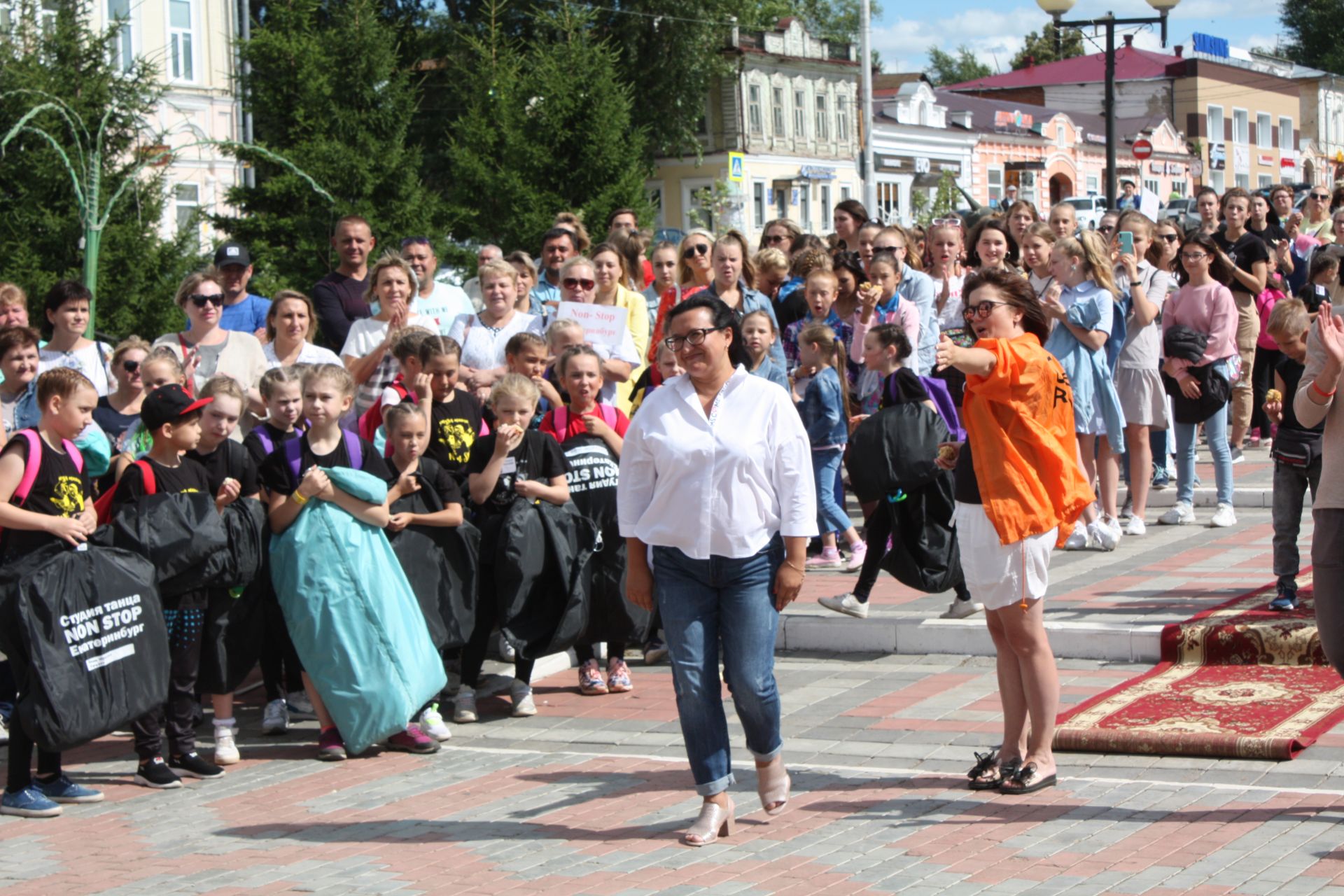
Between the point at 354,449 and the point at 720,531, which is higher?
the point at 354,449

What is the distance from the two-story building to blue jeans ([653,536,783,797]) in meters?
53.4

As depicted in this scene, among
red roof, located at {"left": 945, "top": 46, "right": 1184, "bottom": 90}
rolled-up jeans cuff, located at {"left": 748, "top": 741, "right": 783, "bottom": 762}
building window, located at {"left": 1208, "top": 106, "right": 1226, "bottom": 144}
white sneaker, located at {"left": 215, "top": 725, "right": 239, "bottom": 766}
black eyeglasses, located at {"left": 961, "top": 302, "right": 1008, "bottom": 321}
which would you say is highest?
red roof, located at {"left": 945, "top": 46, "right": 1184, "bottom": 90}

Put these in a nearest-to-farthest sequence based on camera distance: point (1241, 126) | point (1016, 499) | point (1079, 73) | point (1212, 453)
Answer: point (1016, 499), point (1212, 453), point (1079, 73), point (1241, 126)

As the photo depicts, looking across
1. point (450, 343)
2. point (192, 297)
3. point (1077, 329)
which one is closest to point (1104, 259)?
point (1077, 329)

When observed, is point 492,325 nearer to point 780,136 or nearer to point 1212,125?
point 780,136

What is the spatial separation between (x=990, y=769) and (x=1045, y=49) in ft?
347

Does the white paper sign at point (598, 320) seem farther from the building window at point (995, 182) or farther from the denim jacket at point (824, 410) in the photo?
the building window at point (995, 182)

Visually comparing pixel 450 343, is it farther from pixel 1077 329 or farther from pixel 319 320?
pixel 1077 329

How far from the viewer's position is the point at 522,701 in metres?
7.97

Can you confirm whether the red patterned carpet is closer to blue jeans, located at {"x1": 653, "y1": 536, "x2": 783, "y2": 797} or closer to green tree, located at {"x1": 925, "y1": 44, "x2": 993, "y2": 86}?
blue jeans, located at {"x1": 653, "y1": 536, "x2": 783, "y2": 797}

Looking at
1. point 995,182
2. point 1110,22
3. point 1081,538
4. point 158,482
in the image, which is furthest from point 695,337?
point 995,182

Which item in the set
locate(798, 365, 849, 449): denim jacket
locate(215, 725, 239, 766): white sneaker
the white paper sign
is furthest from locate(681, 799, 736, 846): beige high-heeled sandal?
locate(798, 365, 849, 449): denim jacket

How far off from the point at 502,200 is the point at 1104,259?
16.1m

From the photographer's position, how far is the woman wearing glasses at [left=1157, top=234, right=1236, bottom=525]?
1136 cm
